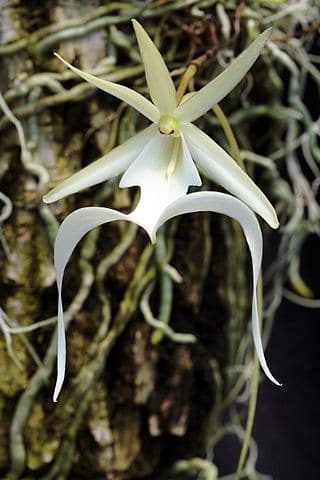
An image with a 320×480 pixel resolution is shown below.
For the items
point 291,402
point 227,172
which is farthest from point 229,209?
point 291,402

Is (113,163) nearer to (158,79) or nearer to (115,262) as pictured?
(158,79)

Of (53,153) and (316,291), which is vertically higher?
(53,153)

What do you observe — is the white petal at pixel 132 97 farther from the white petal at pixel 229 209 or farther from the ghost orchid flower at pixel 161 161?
the white petal at pixel 229 209

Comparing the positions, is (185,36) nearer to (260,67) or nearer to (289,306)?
(260,67)

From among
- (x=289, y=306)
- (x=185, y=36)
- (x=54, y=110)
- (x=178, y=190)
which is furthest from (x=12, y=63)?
(x=289, y=306)

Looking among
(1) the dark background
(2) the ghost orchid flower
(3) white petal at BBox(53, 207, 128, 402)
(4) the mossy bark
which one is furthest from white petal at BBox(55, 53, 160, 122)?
(1) the dark background

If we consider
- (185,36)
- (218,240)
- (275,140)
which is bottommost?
(218,240)

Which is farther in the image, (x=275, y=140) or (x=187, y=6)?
(x=275, y=140)

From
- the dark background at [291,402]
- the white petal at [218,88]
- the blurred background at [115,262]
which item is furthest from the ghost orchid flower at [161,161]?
the dark background at [291,402]
